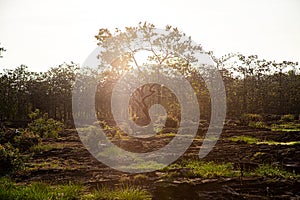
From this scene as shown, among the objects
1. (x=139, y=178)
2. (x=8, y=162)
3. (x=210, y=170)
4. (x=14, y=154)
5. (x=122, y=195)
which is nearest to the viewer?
(x=122, y=195)

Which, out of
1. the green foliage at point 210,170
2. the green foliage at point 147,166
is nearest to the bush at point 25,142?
the green foliage at point 147,166

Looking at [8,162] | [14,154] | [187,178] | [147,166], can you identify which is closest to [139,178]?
[187,178]

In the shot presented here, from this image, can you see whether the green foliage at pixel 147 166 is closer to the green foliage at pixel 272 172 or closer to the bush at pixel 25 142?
the green foliage at pixel 272 172

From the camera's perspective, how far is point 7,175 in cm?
998

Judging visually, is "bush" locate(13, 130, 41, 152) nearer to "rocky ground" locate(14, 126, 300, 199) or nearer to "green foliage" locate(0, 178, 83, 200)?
"rocky ground" locate(14, 126, 300, 199)

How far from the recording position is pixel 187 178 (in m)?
8.49

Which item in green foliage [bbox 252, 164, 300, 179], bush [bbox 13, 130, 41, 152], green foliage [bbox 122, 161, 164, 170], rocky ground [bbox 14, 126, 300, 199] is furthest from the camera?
bush [bbox 13, 130, 41, 152]

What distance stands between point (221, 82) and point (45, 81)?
2545 cm

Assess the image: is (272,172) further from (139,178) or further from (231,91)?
(231,91)

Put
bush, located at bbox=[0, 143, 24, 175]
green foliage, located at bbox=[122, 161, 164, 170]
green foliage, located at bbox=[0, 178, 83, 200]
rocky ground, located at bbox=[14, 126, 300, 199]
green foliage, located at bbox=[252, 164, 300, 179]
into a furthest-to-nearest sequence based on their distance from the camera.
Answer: bush, located at bbox=[0, 143, 24, 175]
green foliage, located at bbox=[122, 161, 164, 170]
green foliage, located at bbox=[252, 164, 300, 179]
rocky ground, located at bbox=[14, 126, 300, 199]
green foliage, located at bbox=[0, 178, 83, 200]

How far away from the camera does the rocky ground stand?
722cm

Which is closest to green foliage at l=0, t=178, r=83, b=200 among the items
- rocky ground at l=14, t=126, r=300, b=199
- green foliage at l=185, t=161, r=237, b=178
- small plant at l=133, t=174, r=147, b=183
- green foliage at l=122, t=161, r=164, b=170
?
rocky ground at l=14, t=126, r=300, b=199

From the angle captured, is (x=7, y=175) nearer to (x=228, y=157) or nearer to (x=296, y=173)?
(x=228, y=157)

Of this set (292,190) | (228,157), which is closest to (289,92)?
(228,157)
